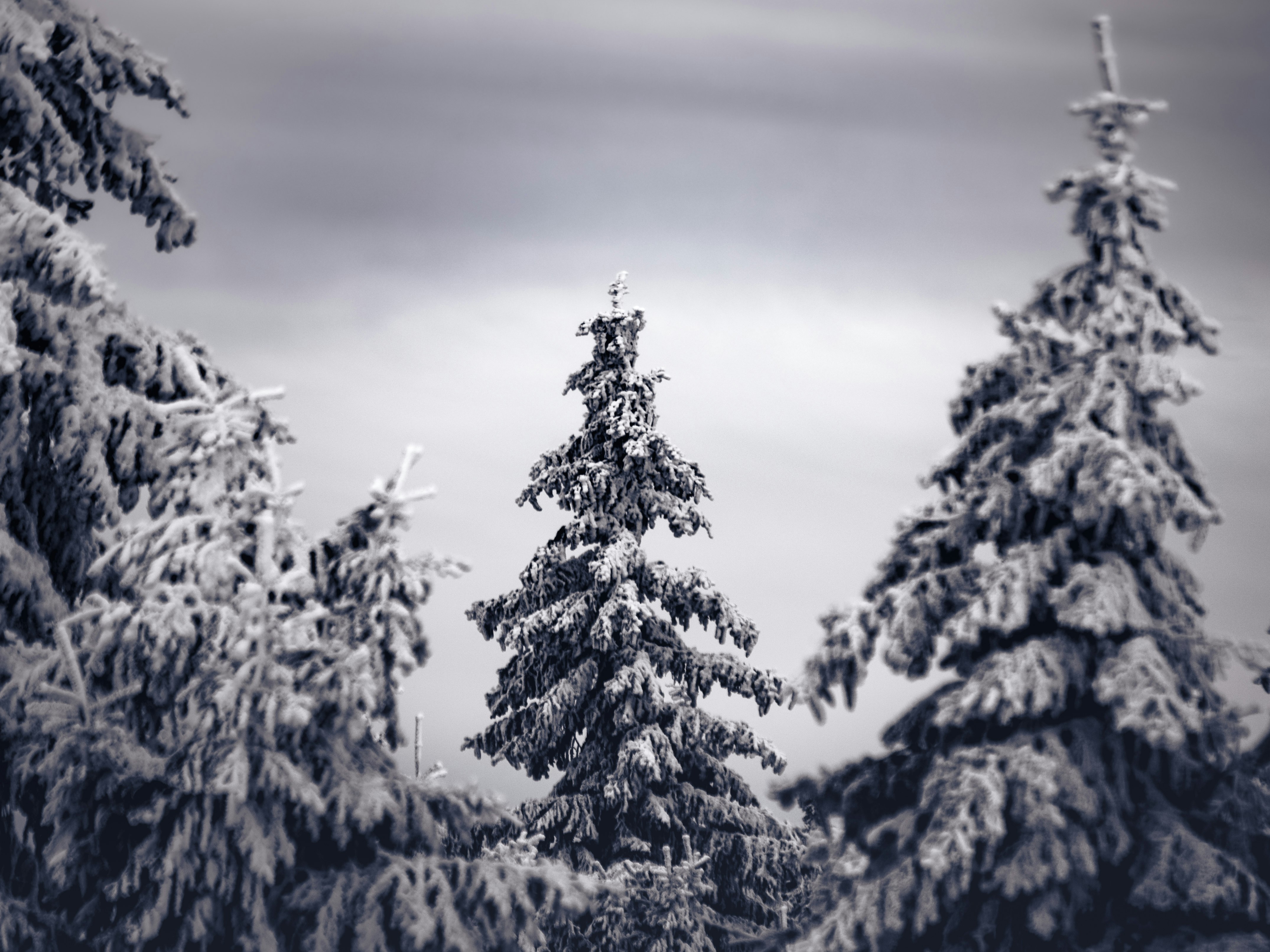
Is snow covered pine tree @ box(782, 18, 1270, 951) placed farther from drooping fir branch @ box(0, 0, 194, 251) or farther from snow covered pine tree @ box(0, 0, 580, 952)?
drooping fir branch @ box(0, 0, 194, 251)

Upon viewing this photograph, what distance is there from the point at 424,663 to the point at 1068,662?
4.90m

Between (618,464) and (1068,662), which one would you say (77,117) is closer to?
(618,464)

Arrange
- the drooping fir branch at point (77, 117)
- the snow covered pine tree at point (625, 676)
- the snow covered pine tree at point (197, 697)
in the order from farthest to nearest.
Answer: the snow covered pine tree at point (625, 676) < the drooping fir branch at point (77, 117) < the snow covered pine tree at point (197, 697)

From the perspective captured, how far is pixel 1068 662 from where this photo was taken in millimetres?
9312

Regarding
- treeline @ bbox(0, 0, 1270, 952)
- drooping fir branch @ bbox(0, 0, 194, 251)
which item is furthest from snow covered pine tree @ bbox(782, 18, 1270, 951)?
drooping fir branch @ bbox(0, 0, 194, 251)

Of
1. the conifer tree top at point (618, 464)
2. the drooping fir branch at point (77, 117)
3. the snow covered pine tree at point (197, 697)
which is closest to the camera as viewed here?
the snow covered pine tree at point (197, 697)

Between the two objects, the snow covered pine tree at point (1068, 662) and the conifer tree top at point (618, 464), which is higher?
the conifer tree top at point (618, 464)

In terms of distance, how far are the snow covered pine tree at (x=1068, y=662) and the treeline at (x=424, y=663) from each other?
0.09 ft

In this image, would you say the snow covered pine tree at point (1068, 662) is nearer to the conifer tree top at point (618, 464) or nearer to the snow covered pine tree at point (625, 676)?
the snow covered pine tree at point (625, 676)

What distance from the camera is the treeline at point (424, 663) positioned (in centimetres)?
888

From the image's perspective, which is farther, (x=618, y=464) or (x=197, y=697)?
(x=618, y=464)

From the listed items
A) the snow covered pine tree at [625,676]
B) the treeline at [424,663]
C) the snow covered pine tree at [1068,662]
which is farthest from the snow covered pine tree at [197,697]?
the snow covered pine tree at [625,676]

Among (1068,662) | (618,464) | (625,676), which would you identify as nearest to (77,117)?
(618,464)

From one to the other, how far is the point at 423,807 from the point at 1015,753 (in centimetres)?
454
